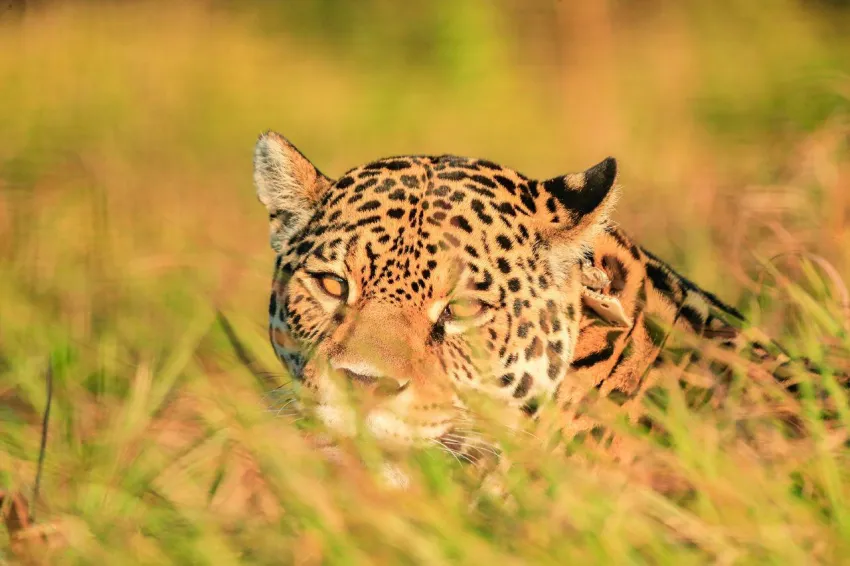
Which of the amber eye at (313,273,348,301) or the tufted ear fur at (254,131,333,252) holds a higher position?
the tufted ear fur at (254,131,333,252)

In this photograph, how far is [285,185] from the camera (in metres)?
4.84

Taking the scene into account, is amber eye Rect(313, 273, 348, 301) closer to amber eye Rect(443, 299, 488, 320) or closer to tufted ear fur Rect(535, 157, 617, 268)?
amber eye Rect(443, 299, 488, 320)

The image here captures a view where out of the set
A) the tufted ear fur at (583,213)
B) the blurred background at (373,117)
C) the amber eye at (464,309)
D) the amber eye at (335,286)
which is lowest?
the blurred background at (373,117)

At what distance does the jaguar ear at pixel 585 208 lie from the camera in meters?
4.39

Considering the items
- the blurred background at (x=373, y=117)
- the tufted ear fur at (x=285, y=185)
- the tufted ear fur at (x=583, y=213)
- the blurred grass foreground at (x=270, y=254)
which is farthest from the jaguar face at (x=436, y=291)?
the blurred background at (x=373, y=117)

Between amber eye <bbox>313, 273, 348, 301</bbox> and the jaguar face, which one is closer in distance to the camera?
the jaguar face

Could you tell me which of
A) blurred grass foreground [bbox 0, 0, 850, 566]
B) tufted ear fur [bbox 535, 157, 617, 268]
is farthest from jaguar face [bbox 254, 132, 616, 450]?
blurred grass foreground [bbox 0, 0, 850, 566]

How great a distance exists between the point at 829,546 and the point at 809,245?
3.09 meters

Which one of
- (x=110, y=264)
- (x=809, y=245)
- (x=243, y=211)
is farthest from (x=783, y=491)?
(x=243, y=211)

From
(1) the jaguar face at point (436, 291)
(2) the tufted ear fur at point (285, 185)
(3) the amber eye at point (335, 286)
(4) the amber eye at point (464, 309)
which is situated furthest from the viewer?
(2) the tufted ear fur at point (285, 185)

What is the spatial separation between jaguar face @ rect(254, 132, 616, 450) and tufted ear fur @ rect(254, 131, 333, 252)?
0.16 metres

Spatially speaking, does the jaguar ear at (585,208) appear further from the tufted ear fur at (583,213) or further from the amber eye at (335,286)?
the amber eye at (335,286)

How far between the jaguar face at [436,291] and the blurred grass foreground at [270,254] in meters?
0.27

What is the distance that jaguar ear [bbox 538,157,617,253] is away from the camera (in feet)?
14.4
